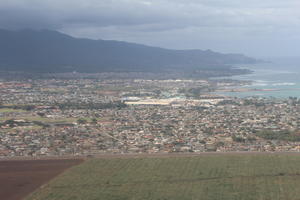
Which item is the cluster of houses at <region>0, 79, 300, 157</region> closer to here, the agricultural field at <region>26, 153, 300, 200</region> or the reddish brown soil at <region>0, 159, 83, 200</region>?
the reddish brown soil at <region>0, 159, 83, 200</region>

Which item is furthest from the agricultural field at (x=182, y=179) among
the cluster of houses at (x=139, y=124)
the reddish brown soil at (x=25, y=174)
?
the cluster of houses at (x=139, y=124)

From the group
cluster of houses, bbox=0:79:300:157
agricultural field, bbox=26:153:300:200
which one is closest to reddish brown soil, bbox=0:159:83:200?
agricultural field, bbox=26:153:300:200

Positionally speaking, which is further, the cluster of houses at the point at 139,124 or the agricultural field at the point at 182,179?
the cluster of houses at the point at 139,124

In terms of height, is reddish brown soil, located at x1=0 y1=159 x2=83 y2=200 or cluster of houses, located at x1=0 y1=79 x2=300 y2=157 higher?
reddish brown soil, located at x1=0 y1=159 x2=83 y2=200

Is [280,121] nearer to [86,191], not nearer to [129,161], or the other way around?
[129,161]

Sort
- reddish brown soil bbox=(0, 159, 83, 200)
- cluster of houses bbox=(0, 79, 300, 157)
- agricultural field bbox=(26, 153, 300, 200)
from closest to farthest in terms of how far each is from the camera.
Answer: agricultural field bbox=(26, 153, 300, 200) → reddish brown soil bbox=(0, 159, 83, 200) → cluster of houses bbox=(0, 79, 300, 157)

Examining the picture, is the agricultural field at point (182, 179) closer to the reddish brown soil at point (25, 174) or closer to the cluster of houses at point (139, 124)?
the reddish brown soil at point (25, 174)

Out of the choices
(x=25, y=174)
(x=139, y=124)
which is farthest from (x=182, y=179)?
(x=139, y=124)

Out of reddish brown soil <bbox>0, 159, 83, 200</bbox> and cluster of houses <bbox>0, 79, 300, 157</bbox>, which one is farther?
cluster of houses <bbox>0, 79, 300, 157</bbox>
